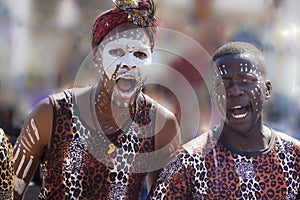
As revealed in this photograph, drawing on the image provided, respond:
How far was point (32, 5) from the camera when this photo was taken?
4.89 m

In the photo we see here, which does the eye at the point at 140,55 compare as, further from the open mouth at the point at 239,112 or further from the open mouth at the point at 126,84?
the open mouth at the point at 239,112

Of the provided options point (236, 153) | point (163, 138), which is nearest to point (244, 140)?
point (236, 153)

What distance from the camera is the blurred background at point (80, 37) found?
16.0 feet

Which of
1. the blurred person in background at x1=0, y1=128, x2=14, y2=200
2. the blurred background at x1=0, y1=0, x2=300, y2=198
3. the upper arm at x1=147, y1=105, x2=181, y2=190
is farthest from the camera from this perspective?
the blurred background at x1=0, y1=0, x2=300, y2=198

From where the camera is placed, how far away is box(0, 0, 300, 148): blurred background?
488 cm

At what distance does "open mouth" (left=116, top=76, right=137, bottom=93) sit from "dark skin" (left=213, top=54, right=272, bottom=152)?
514 mm

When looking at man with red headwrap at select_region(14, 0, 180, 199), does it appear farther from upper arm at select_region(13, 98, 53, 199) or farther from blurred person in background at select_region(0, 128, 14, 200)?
blurred person in background at select_region(0, 128, 14, 200)

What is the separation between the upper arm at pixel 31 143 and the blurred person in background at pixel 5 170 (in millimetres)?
475

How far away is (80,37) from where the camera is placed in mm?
4980

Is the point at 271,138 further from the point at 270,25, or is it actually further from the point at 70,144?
the point at 270,25

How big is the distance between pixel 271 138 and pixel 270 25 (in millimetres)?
2381

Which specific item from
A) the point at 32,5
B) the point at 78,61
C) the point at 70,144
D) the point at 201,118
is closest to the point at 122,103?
the point at 70,144

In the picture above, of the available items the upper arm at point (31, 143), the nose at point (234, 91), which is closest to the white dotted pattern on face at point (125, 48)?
the upper arm at point (31, 143)

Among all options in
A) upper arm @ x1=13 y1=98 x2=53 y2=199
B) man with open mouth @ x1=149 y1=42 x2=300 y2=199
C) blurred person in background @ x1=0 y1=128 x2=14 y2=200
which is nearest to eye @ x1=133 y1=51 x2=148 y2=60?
man with open mouth @ x1=149 y1=42 x2=300 y2=199
